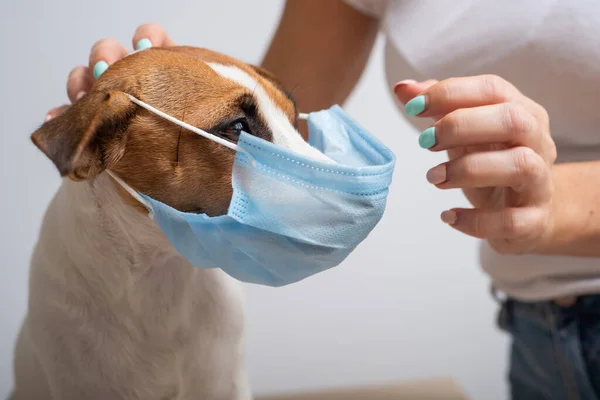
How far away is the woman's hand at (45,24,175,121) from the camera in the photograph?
850 millimetres

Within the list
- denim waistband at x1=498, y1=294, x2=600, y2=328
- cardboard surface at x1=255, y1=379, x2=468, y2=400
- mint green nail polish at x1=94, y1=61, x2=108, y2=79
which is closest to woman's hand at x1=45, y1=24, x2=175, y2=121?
mint green nail polish at x1=94, y1=61, x2=108, y2=79

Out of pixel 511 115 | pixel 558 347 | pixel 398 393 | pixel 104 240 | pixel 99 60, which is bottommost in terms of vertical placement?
pixel 398 393

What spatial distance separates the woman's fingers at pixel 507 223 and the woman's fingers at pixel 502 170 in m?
0.03

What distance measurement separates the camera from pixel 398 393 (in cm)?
139

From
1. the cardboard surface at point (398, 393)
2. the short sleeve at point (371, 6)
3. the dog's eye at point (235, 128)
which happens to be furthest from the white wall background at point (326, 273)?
the dog's eye at point (235, 128)

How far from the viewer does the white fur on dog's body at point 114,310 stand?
30.4 inches

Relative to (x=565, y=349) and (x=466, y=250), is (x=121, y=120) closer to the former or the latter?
(x=565, y=349)

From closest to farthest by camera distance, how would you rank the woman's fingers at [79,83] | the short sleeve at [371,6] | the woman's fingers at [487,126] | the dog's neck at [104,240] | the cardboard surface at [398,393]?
the woman's fingers at [487,126] < the dog's neck at [104,240] < the woman's fingers at [79,83] < the short sleeve at [371,6] < the cardboard surface at [398,393]

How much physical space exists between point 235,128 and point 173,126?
76 mm

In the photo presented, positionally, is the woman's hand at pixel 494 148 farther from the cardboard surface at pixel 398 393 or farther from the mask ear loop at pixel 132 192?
the cardboard surface at pixel 398 393

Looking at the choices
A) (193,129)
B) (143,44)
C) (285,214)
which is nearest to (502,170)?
(285,214)

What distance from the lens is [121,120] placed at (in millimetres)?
708

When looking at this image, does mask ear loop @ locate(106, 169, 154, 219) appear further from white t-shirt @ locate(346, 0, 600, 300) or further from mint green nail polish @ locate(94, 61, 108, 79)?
white t-shirt @ locate(346, 0, 600, 300)

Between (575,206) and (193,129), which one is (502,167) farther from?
(193,129)
